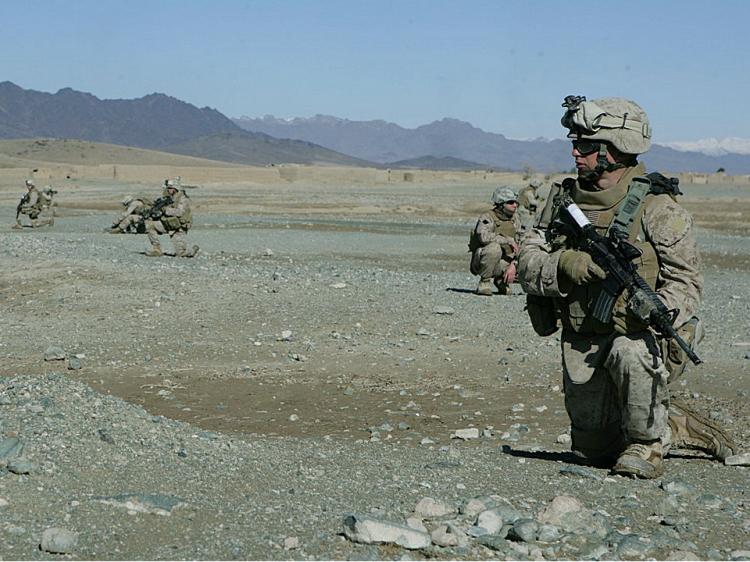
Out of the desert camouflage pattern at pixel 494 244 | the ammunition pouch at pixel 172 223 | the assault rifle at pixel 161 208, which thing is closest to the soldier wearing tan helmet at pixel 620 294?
the desert camouflage pattern at pixel 494 244

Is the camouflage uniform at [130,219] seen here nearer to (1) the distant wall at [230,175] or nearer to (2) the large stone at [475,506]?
(2) the large stone at [475,506]

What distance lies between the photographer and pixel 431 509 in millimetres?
5273

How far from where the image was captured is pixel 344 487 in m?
5.82

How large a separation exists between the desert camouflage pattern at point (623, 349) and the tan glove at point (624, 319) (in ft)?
0.14

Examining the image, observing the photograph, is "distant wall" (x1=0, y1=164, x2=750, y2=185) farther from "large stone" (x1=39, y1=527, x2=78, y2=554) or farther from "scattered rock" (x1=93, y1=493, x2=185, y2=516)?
"large stone" (x1=39, y1=527, x2=78, y2=554)

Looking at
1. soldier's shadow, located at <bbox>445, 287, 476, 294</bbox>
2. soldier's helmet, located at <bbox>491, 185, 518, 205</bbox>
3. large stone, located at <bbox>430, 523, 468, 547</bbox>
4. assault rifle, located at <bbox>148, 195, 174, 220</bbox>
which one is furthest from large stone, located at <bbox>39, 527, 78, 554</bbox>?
assault rifle, located at <bbox>148, 195, 174, 220</bbox>

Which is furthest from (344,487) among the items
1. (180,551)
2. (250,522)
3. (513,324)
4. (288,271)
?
(288,271)

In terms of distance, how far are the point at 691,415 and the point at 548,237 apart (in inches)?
52.3

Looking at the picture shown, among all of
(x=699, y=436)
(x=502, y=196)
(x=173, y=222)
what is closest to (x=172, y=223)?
(x=173, y=222)

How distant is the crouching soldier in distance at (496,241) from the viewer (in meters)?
15.1

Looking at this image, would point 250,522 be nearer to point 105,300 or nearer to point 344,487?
point 344,487

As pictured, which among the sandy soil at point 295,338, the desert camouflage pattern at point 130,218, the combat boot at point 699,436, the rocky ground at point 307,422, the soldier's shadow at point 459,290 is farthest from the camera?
the desert camouflage pattern at point 130,218

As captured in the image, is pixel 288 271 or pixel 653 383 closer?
pixel 653 383

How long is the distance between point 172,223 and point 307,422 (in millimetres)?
11176
